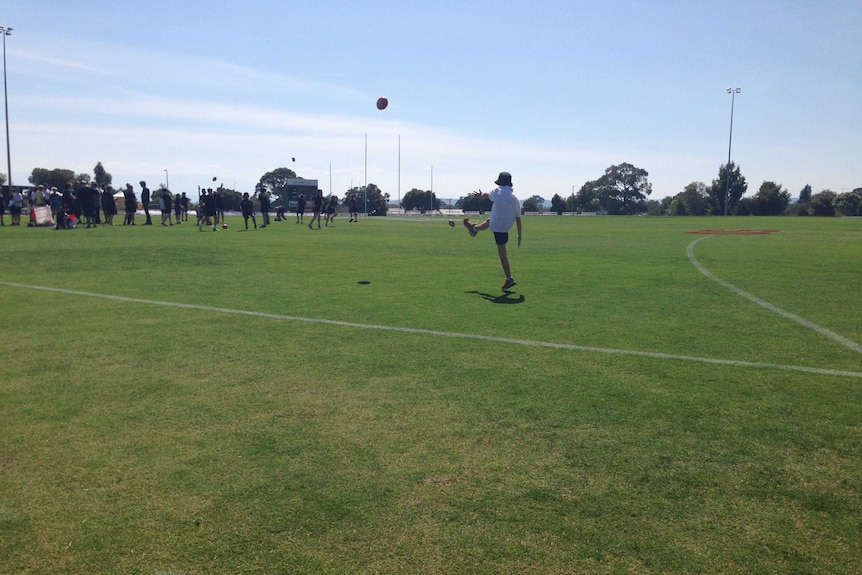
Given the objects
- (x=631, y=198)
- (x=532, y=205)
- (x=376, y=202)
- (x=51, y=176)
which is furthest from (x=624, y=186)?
(x=51, y=176)

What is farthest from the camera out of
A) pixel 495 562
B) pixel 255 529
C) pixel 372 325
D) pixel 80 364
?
pixel 372 325

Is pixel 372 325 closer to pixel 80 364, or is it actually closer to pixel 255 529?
pixel 80 364

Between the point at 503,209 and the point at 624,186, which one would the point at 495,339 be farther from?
the point at 624,186

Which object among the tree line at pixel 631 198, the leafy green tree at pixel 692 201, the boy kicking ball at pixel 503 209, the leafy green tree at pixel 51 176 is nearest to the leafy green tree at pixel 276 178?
the tree line at pixel 631 198

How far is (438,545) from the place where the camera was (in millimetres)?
2953

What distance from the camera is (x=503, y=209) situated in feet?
38.2

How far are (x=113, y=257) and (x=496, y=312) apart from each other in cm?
1159

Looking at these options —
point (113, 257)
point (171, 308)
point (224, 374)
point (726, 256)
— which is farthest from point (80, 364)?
point (726, 256)

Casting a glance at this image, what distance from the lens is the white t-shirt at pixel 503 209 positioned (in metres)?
11.6

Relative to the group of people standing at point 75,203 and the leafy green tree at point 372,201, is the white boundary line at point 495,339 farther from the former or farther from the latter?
the leafy green tree at point 372,201

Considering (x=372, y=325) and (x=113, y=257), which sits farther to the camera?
(x=113, y=257)

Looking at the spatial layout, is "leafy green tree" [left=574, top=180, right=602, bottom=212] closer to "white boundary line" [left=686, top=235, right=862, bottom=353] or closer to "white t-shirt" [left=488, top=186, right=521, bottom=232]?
"white boundary line" [left=686, top=235, right=862, bottom=353]

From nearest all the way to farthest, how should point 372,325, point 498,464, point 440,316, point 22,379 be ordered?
point 498,464, point 22,379, point 372,325, point 440,316

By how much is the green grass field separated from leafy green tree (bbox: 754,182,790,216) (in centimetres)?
9853
